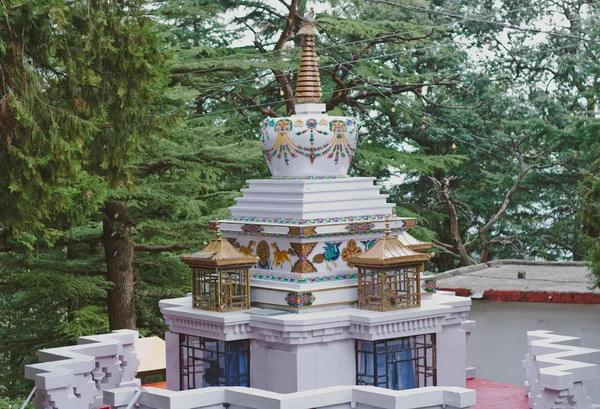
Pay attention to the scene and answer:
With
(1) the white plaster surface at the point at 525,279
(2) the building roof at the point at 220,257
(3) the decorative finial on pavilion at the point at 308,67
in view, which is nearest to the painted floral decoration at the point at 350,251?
(2) the building roof at the point at 220,257

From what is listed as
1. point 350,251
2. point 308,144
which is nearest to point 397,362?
point 350,251

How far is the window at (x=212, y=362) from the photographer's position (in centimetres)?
1021

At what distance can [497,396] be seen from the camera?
11.2 m

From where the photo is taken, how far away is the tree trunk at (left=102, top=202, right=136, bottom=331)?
16.5m

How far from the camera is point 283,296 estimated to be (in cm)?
1003

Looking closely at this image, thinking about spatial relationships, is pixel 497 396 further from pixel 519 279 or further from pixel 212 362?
pixel 519 279

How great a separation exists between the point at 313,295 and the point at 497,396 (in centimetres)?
301

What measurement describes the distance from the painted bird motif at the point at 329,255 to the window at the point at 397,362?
0.96 m

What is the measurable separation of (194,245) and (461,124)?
10.0 metres

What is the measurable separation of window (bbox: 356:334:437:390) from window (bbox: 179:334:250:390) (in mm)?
1324

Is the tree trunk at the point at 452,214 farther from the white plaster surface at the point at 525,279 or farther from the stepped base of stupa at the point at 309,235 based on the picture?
the stepped base of stupa at the point at 309,235

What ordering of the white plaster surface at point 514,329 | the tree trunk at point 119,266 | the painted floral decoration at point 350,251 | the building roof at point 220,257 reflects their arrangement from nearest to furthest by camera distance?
the building roof at point 220,257 < the painted floral decoration at point 350,251 < the white plaster surface at point 514,329 < the tree trunk at point 119,266

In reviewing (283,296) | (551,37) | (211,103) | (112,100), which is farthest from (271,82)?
(283,296)

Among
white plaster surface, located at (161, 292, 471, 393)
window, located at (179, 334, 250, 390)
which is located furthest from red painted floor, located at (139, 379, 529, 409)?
white plaster surface, located at (161, 292, 471, 393)
